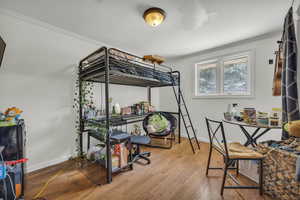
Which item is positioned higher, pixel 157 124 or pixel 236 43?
pixel 236 43

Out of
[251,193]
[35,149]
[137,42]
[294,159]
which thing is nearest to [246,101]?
[294,159]

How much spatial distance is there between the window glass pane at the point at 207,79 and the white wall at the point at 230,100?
23 cm

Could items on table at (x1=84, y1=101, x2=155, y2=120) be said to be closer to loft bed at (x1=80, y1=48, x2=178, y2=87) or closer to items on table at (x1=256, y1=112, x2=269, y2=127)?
loft bed at (x1=80, y1=48, x2=178, y2=87)

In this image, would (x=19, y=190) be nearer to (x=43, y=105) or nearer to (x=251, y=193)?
(x=43, y=105)

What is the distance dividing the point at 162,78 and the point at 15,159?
2.49 metres

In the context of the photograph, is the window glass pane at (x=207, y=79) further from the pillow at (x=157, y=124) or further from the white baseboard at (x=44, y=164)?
the white baseboard at (x=44, y=164)

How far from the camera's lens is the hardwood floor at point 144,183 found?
146 centimetres

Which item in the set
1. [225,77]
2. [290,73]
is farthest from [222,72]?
[290,73]

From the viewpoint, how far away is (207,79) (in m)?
3.36

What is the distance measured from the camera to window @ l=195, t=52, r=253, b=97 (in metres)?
2.79

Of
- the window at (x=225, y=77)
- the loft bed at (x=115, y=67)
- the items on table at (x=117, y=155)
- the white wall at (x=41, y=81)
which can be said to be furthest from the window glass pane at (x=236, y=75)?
the white wall at (x=41, y=81)

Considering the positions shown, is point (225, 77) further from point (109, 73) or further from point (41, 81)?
point (41, 81)

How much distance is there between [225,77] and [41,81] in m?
3.86

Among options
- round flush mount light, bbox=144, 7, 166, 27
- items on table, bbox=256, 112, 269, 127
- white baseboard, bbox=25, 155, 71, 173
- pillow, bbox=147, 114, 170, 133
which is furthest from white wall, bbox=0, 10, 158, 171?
items on table, bbox=256, 112, 269, 127
